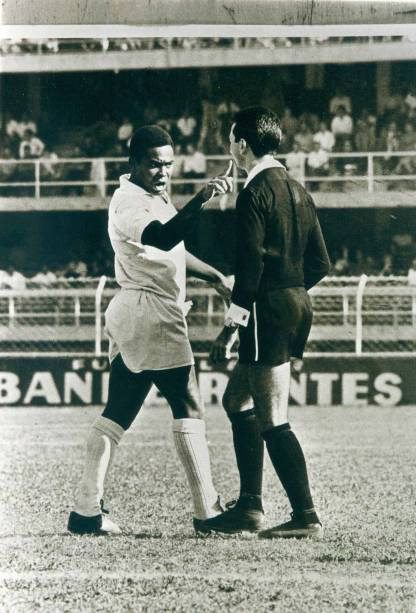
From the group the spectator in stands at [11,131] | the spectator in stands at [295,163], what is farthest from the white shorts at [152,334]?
the spectator in stands at [295,163]

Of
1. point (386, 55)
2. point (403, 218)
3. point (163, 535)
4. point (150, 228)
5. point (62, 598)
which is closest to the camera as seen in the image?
point (62, 598)

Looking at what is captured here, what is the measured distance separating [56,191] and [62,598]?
3.67 meters

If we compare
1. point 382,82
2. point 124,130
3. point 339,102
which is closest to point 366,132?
point 382,82

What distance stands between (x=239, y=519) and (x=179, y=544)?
0.26 m

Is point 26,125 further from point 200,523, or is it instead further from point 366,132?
point 366,132

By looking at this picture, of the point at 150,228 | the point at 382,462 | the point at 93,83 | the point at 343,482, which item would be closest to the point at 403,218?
the point at 382,462

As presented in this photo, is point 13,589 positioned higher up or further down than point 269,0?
further down

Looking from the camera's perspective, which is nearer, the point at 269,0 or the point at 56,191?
the point at 269,0

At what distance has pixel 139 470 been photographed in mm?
5594

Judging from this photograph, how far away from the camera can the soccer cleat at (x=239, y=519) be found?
398 centimetres

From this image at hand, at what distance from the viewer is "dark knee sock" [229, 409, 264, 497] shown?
157 inches

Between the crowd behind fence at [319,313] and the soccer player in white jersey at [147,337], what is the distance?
103 inches

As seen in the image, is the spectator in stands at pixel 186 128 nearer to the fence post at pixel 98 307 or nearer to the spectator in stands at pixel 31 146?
the spectator in stands at pixel 31 146

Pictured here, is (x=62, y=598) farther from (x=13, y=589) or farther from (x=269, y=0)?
(x=269, y=0)
